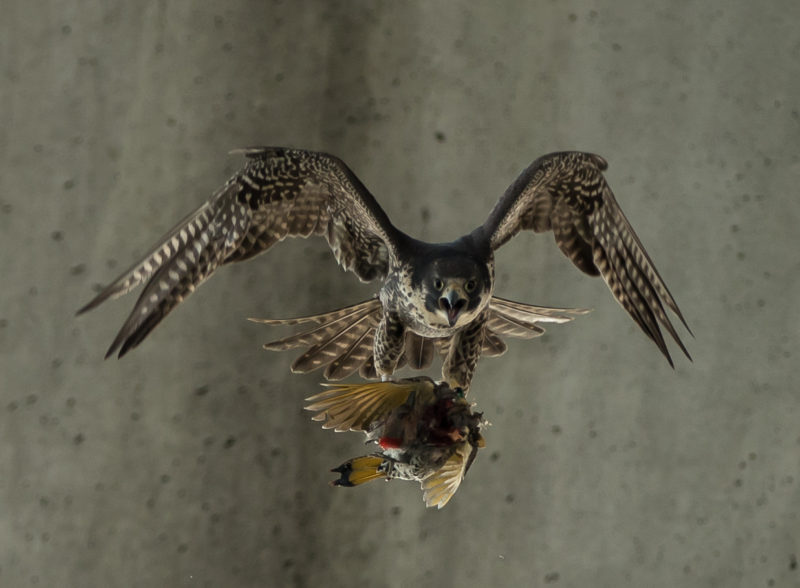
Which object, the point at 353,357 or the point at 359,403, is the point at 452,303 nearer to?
the point at 359,403

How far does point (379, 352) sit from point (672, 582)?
1.50 metres

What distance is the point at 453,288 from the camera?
1.56m

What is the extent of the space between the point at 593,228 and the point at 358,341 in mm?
586

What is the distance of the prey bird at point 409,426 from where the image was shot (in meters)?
1.46

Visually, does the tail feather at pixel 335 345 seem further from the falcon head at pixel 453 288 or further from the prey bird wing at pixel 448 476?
the prey bird wing at pixel 448 476

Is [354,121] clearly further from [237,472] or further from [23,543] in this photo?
[23,543]

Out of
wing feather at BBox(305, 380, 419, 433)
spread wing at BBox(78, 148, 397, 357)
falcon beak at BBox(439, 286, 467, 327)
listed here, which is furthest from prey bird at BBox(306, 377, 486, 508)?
spread wing at BBox(78, 148, 397, 357)

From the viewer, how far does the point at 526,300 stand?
2664mm

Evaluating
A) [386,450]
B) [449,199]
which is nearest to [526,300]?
[449,199]

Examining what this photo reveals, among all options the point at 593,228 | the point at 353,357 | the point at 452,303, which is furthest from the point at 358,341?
the point at 593,228

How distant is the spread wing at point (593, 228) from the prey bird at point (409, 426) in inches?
18.2

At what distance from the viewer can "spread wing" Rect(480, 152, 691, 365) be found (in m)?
1.82

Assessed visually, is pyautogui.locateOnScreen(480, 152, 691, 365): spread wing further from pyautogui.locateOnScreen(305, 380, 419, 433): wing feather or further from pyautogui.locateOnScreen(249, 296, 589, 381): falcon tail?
pyautogui.locateOnScreen(305, 380, 419, 433): wing feather

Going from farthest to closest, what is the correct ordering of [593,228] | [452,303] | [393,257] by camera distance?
[593,228] → [393,257] → [452,303]
